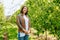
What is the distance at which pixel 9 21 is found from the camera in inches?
392

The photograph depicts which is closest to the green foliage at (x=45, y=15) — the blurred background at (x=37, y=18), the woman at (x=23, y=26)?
the blurred background at (x=37, y=18)

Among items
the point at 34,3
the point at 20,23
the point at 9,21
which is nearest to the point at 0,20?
the point at 9,21

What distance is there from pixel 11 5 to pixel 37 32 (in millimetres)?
1511

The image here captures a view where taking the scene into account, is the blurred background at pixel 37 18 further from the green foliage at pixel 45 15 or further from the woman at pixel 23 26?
the woman at pixel 23 26

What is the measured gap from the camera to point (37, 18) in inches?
359

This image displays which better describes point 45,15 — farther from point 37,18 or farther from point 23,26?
point 23,26

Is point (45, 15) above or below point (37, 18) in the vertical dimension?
above

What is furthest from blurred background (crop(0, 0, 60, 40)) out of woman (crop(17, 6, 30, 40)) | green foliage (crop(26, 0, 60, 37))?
woman (crop(17, 6, 30, 40))

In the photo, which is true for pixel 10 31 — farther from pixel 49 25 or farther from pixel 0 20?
pixel 49 25

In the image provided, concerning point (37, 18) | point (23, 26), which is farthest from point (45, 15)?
point (23, 26)

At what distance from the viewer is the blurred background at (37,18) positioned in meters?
8.89

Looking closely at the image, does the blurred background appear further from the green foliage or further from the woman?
the woman

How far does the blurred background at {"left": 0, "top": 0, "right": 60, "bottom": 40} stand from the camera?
889 cm

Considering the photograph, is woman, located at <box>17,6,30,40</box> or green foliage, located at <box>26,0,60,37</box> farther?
green foliage, located at <box>26,0,60,37</box>
